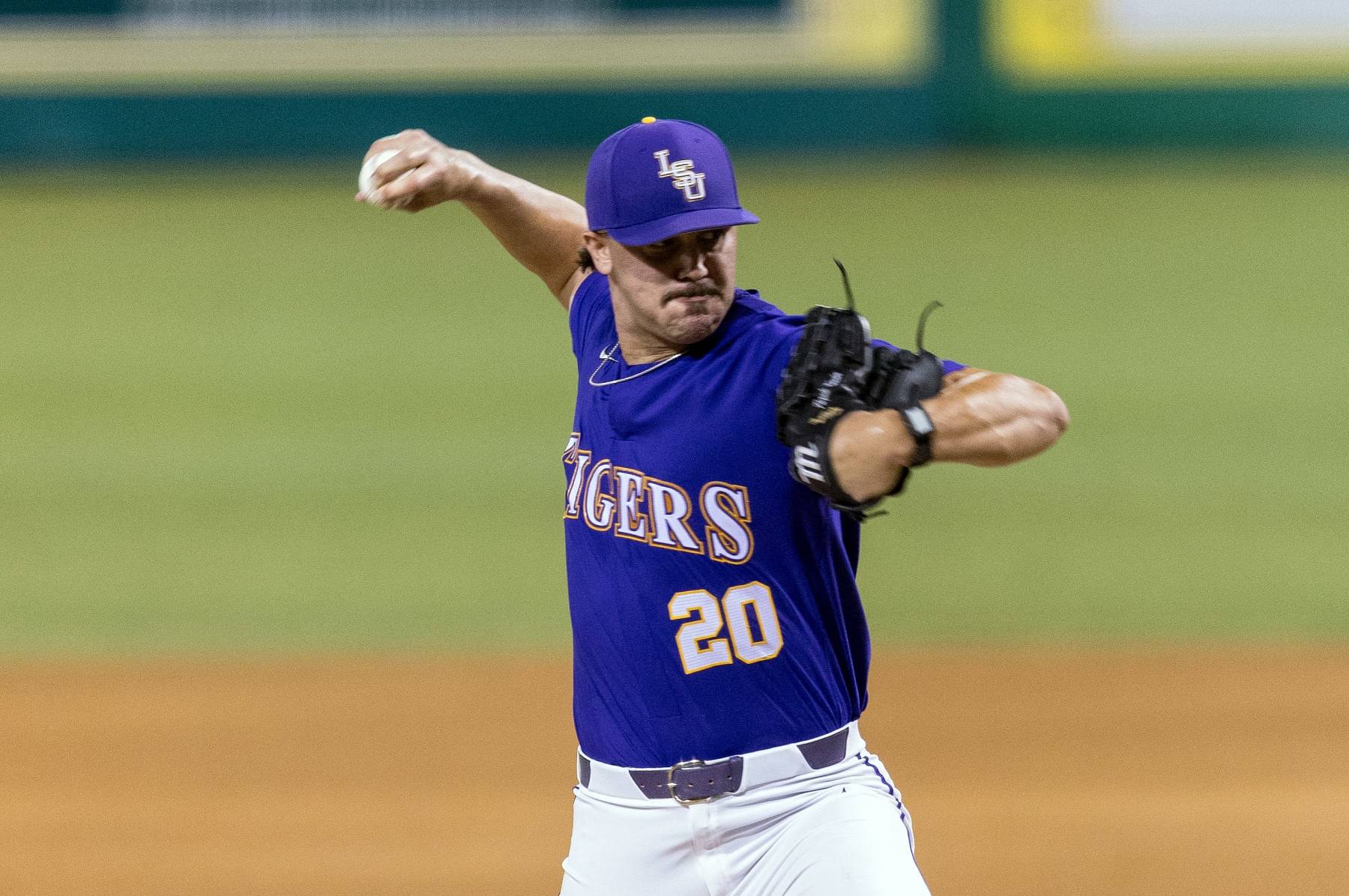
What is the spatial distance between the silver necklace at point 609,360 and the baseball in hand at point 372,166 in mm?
648

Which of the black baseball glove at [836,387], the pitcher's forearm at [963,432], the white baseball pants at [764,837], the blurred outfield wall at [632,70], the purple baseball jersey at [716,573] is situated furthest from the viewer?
the blurred outfield wall at [632,70]

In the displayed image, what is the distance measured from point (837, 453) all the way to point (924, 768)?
12.5 feet

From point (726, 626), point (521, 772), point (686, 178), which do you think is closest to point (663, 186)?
point (686, 178)

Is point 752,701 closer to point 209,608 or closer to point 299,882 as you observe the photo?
point 299,882

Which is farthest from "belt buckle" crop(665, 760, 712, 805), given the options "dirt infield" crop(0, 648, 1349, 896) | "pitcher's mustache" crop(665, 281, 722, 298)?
"dirt infield" crop(0, 648, 1349, 896)

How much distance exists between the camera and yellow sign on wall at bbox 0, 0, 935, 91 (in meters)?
14.6

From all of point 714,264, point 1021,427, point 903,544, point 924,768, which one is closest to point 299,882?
point 924,768

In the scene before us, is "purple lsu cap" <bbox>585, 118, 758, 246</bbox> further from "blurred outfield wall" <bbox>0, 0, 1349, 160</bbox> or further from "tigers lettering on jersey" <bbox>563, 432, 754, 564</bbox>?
"blurred outfield wall" <bbox>0, 0, 1349, 160</bbox>

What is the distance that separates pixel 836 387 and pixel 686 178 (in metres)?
0.53

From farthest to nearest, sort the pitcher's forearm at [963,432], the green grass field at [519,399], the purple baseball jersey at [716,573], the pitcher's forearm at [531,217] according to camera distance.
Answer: the green grass field at [519,399] < the pitcher's forearm at [531,217] < the purple baseball jersey at [716,573] < the pitcher's forearm at [963,432]

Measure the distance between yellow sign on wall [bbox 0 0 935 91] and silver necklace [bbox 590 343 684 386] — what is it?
451 inches

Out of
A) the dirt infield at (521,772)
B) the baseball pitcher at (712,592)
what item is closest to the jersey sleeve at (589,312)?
the baseball pitcher at (712,592)

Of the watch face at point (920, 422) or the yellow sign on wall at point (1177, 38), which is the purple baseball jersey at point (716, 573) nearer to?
the watch face at point (920, 422)

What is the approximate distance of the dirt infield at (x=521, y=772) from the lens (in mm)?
5781
